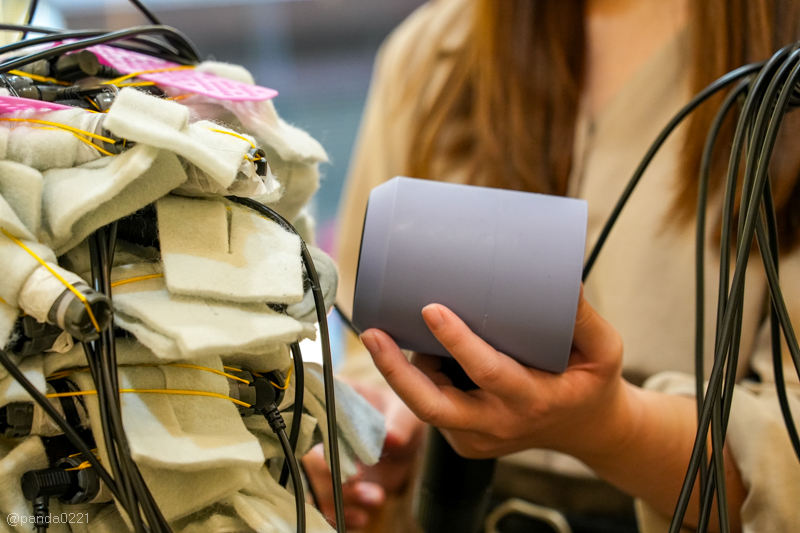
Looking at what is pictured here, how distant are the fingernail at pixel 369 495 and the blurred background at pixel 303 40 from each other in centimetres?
116

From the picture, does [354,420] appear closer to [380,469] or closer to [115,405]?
[115,405]

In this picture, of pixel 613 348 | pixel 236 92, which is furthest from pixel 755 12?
pixel 236 92

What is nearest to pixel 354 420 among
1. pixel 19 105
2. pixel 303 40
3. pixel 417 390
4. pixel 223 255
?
pixel 417 390

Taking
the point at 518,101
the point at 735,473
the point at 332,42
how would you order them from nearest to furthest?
the point at 735,473, the point at 518,101, the point at 332,42

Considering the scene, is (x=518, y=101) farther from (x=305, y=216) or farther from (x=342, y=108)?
(x=342, y=108)

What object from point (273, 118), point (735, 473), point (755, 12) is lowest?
point (735, 473)

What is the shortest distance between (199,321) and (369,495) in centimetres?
46

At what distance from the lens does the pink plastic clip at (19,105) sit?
9.8 inches

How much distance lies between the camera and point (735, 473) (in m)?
0.45

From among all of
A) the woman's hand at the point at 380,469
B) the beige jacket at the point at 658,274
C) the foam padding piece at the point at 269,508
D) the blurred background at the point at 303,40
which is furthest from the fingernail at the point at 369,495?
the blurred background at the point at 303,40

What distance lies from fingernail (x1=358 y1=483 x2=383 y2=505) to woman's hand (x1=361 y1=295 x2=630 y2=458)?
0.83 feet

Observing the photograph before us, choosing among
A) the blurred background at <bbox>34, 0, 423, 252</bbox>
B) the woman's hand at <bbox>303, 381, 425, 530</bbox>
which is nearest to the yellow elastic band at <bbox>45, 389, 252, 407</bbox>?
the woman's hand at <bbox>303, 381, 425, 530</bbox>

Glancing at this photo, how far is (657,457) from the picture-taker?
445 millimetres

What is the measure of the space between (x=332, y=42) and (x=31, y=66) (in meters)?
1.77
